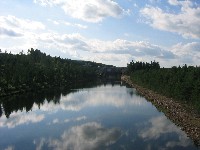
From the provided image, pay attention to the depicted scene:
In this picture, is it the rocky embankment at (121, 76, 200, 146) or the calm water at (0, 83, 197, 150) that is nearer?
the calm water at (0, 83, 197, 150)

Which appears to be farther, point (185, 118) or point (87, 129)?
point (185, 118)

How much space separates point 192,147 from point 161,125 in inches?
608

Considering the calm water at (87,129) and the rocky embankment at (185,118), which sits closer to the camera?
the calm water at (87,129)

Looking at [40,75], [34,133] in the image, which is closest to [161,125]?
[34,133]

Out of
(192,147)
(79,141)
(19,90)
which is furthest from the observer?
(19,90)

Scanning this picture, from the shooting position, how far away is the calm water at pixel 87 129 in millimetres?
39062

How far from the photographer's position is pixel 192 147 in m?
36.4

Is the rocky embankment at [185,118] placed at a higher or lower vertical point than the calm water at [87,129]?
higher

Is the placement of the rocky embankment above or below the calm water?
above

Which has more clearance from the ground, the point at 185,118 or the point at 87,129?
the point at 185,118

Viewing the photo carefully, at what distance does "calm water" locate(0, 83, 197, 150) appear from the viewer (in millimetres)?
39062

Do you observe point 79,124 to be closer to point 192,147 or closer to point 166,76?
point 192,147

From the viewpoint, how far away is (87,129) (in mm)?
48750

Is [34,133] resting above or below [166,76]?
below
